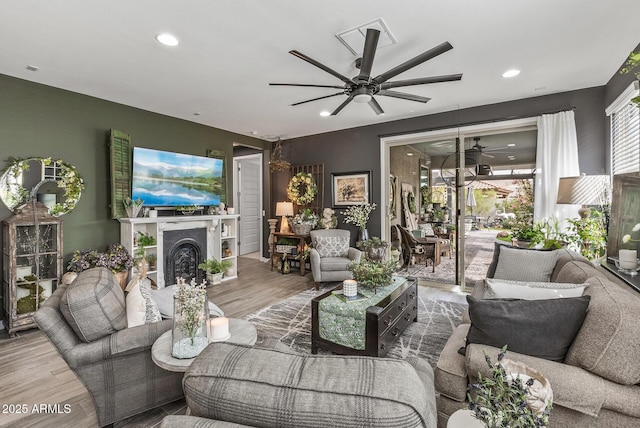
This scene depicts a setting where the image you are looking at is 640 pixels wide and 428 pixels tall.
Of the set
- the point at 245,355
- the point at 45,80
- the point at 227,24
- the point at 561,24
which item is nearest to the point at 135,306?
the point at 245,355

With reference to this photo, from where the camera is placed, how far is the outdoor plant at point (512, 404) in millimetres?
677

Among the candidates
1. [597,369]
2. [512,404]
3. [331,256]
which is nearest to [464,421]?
[512,404]

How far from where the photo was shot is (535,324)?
137cm

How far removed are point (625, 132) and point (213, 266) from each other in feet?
18.0

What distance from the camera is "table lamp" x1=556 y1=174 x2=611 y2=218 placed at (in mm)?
2891

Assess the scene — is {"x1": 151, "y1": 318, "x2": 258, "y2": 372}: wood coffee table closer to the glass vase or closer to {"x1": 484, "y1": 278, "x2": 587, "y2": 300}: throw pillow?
the glass vase

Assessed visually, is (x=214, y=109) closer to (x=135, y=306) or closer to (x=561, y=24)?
(x=135, y=306)

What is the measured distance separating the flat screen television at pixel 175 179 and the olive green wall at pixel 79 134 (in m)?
0.29

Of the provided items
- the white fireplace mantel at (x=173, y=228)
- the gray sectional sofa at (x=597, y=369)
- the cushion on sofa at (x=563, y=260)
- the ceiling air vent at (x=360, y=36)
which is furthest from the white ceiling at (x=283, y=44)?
the gray sectional sofa at (x=597, y=369)

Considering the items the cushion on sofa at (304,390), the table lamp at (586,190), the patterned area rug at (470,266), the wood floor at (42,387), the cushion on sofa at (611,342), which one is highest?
the table lamp at (586,190)

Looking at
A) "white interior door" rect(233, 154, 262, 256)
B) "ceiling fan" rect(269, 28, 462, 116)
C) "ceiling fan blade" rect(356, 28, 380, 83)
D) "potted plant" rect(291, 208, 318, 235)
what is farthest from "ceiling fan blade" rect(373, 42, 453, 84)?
"white interior door" rect(233, 154, 262, 256)

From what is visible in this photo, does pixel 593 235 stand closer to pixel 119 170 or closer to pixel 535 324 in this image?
pixel 535 324

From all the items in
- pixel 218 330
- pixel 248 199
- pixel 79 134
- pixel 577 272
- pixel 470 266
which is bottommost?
pixel 470 266

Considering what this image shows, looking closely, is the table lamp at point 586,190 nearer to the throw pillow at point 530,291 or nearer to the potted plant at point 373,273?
the throw pillow at point 530,291
